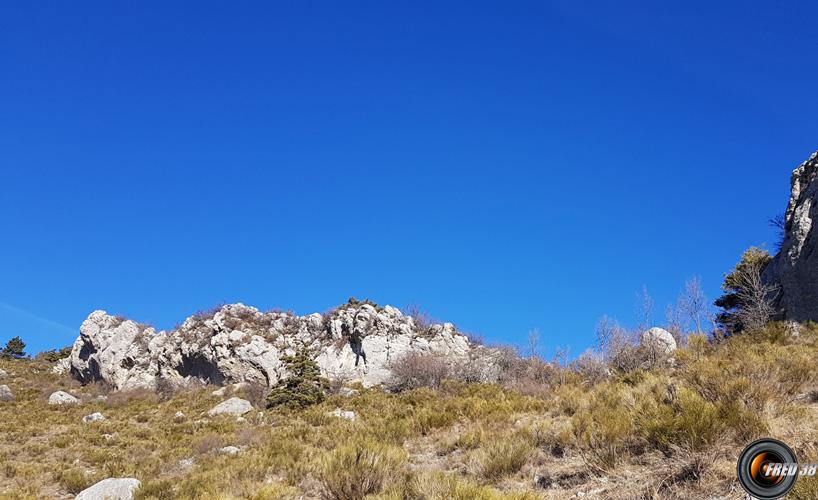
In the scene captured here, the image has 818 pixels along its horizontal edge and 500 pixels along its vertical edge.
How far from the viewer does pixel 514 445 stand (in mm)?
7516

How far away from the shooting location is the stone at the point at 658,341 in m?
17.3

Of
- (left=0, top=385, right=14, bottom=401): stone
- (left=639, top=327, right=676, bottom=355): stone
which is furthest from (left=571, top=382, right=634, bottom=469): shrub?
(left=0, top=385, right=14, bottom=401): stone

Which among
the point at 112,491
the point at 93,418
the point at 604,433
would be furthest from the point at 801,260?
the point at 93,418

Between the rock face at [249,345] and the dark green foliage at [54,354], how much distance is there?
1169 centimetres

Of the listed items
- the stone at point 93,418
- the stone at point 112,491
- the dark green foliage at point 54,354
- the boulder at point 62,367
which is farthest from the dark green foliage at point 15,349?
the stone at point 112,491

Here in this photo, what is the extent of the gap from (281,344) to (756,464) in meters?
35.2

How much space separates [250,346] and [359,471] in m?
28.5

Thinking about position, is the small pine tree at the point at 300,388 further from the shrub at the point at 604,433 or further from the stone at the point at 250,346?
the shrub at the point at 604,433

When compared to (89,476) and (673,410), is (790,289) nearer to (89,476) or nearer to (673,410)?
(673,410)

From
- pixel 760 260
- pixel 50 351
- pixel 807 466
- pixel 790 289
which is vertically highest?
pixel 50 351

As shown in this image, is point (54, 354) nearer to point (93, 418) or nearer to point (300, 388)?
point (93, 418)

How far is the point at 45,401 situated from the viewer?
29.1 meters

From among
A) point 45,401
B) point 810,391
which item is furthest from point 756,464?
point 45,401

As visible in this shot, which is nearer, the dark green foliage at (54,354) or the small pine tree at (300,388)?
the small pine tree at (300,388)
